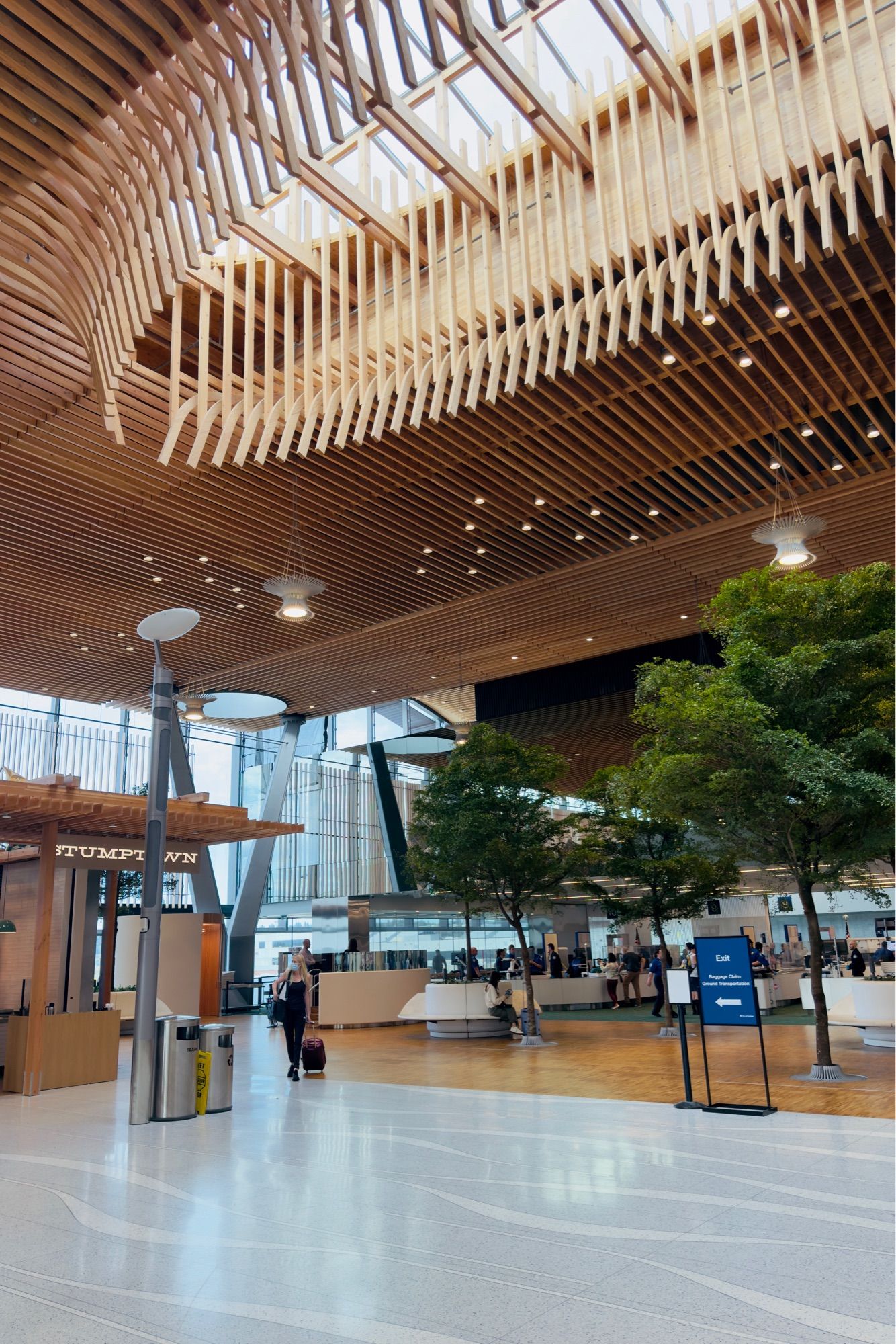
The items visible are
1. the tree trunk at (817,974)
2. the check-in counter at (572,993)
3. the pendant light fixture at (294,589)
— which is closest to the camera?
the tree trunk at (817,974)

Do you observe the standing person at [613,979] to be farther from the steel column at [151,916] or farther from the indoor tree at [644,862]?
the steel column at [151,916]

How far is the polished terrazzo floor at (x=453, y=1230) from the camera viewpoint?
3625 mm

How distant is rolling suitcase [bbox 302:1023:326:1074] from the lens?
36.8ft

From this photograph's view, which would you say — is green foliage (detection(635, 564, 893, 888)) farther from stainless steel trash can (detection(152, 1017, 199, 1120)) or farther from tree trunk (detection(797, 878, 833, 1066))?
stainless steel trash can (detection(152, 1017, 199, 1120))

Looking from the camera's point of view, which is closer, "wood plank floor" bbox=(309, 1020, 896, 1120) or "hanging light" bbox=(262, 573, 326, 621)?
"wood plank floor" bbox=(309, 1020, 896, 1120)

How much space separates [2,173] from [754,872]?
2261 centimetres

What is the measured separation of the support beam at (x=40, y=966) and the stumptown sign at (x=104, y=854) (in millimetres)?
366

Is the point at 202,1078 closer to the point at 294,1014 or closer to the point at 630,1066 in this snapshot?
the point at 294,1014

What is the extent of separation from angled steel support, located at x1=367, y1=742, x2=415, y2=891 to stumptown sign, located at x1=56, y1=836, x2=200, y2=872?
11.7 metres

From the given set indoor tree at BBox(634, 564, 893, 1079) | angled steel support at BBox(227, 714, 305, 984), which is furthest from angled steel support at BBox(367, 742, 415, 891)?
indoor tree at BBox(634, 564, 893, 1079)

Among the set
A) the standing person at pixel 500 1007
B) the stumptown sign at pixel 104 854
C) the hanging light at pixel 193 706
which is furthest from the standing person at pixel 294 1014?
the hanging light at pixel 193 706

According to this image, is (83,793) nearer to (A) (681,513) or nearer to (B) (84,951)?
(B) (84,951)

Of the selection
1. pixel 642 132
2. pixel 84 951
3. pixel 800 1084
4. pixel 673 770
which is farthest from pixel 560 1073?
pixel 642 132

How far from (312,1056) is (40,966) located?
10.4ft
